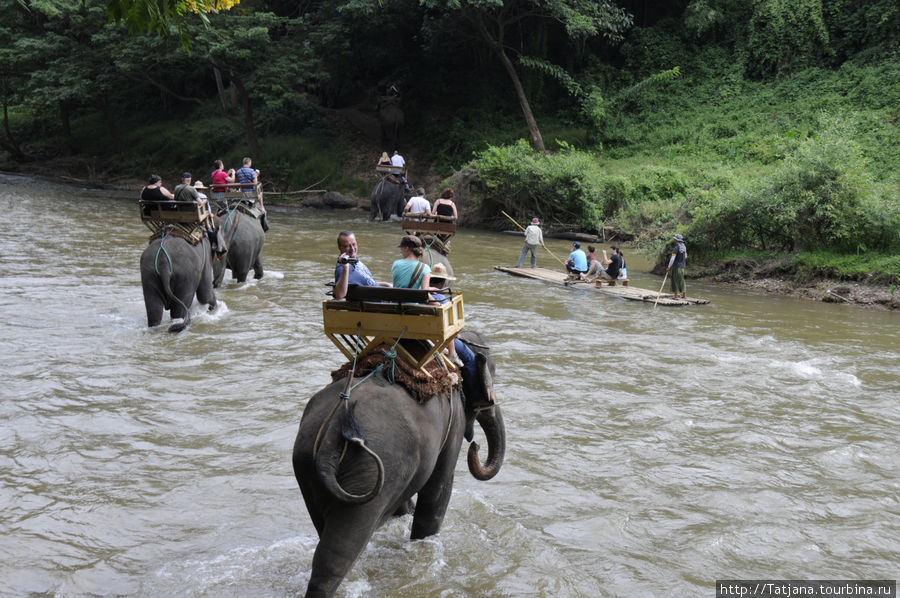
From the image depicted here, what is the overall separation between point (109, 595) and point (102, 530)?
0.85 meters

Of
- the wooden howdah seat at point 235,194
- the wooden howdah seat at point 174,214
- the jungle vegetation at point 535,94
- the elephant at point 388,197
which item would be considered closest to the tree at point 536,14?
the jungle vegetation at point 535,94

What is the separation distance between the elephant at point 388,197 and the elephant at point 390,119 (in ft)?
26.9

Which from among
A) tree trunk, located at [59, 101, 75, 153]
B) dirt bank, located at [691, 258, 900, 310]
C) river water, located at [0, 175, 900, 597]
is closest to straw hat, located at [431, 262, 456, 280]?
river water, located at [0, 175, 900, 597]

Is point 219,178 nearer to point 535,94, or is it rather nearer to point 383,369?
point 383,369

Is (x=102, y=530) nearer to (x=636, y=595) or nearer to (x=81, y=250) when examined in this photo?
(x=636, y=595)

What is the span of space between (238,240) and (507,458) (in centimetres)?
788

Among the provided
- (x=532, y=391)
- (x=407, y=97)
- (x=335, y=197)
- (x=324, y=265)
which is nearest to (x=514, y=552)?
(x=532, y=391)

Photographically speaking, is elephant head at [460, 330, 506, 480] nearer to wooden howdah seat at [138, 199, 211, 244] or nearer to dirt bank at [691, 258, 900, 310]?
wooden howdah seat at [138, 199, 211, 244]

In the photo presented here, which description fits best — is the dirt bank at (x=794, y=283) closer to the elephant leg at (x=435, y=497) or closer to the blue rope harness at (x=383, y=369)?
the elephant leg at (x=435, y=497)

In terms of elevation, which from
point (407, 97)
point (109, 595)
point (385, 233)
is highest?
point (407, 97)

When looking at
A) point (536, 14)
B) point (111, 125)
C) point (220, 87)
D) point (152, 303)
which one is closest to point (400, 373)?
point (152, 303)

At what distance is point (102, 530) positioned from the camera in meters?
5.27

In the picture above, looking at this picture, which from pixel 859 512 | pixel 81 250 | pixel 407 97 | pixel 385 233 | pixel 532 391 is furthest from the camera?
pixel 407 97

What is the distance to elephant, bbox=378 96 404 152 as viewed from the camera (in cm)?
3180
